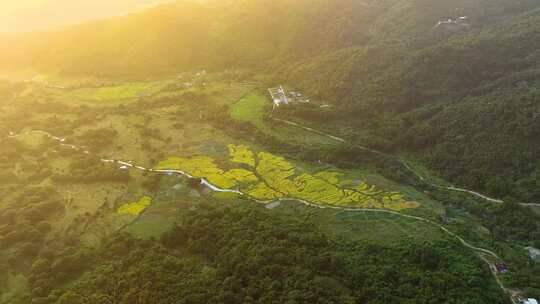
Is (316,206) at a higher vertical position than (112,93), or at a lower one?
lower

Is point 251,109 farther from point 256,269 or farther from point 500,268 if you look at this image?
point 500,268

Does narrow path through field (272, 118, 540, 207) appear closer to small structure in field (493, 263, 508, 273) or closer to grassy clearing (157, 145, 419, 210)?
grassy clearing (157, 145, 419, 210)

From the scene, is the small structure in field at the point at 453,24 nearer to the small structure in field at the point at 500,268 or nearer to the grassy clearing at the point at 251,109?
the grassy clearing at the point at 251,109

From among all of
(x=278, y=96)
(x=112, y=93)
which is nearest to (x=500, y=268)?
(x=278, y=96)

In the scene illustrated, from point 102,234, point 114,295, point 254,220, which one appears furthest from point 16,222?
point 254,220

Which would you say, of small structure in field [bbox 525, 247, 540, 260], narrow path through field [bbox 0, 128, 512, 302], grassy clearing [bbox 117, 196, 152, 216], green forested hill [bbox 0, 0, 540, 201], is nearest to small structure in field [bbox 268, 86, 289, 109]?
green forested hill [bbox 0, 0, 540, 201]

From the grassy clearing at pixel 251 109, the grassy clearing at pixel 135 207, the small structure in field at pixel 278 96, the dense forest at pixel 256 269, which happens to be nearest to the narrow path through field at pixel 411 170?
the grassy clearing at pixel 251 109
